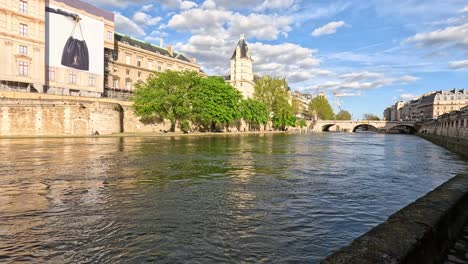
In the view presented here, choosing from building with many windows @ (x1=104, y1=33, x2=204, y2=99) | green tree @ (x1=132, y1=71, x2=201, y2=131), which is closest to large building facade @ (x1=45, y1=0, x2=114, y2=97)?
building with many windows @ (x1=104, y1=33, x2=204, y2=99)

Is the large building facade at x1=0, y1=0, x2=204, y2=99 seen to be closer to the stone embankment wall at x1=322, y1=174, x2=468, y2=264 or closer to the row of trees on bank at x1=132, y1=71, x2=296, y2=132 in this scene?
the row of trees on bank at x1=132, y1=71, x2=296, y2=132

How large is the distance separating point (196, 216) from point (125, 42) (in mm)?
79855

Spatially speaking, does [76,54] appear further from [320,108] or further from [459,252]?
[320,108]

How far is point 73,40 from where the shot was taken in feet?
181

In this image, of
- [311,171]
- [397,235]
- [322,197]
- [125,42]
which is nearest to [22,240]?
[397,235]

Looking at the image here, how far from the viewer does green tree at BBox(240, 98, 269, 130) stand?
80625mm

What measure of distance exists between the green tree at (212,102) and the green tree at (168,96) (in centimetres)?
145

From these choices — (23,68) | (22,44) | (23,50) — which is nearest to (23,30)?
(22,44)

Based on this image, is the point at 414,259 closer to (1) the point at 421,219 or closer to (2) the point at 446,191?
(1) the point at 421,219

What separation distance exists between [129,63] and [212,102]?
28.1 metres

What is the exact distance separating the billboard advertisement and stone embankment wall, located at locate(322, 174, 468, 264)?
6041 cm

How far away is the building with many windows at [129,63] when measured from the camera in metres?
70.8

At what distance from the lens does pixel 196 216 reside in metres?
6.64

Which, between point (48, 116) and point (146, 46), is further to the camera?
point (146, 46)
